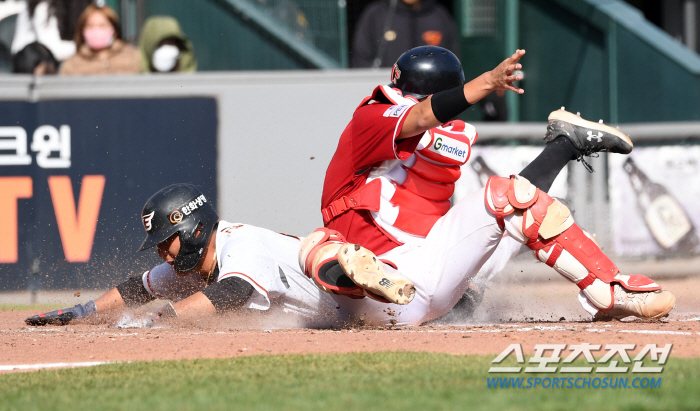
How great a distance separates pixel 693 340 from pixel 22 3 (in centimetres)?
839

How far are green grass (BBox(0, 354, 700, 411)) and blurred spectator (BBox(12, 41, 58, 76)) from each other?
18.3 feet

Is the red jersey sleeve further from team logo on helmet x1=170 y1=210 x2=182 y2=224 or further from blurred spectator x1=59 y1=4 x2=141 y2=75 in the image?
blurred spectator x1=59 y1=4 x2=141 y2=75

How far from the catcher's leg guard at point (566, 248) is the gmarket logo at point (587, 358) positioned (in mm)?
652

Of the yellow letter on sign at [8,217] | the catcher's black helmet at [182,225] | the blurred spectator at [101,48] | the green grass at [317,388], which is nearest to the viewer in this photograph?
the green grass at [317,388]

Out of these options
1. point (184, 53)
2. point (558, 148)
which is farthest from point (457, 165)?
point (184, 53)

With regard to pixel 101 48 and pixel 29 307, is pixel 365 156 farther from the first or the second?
pixel 101 48

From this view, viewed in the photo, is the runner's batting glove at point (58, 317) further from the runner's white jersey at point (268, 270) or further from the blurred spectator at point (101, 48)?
the blurred spectator at point (101, 48)

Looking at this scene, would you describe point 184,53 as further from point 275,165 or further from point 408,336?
point 408,336

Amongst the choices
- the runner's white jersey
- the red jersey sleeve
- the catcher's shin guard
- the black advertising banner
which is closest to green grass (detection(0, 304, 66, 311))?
the black advertising banner

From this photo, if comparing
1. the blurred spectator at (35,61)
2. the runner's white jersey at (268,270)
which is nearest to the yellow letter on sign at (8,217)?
the blurred spectator at (35,61)

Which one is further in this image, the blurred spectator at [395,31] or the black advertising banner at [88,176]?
the blurred spectator at [395,31]

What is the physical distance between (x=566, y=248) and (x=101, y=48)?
18.1 ft

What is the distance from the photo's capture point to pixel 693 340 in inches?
163

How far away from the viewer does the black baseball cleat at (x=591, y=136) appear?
191 inches
